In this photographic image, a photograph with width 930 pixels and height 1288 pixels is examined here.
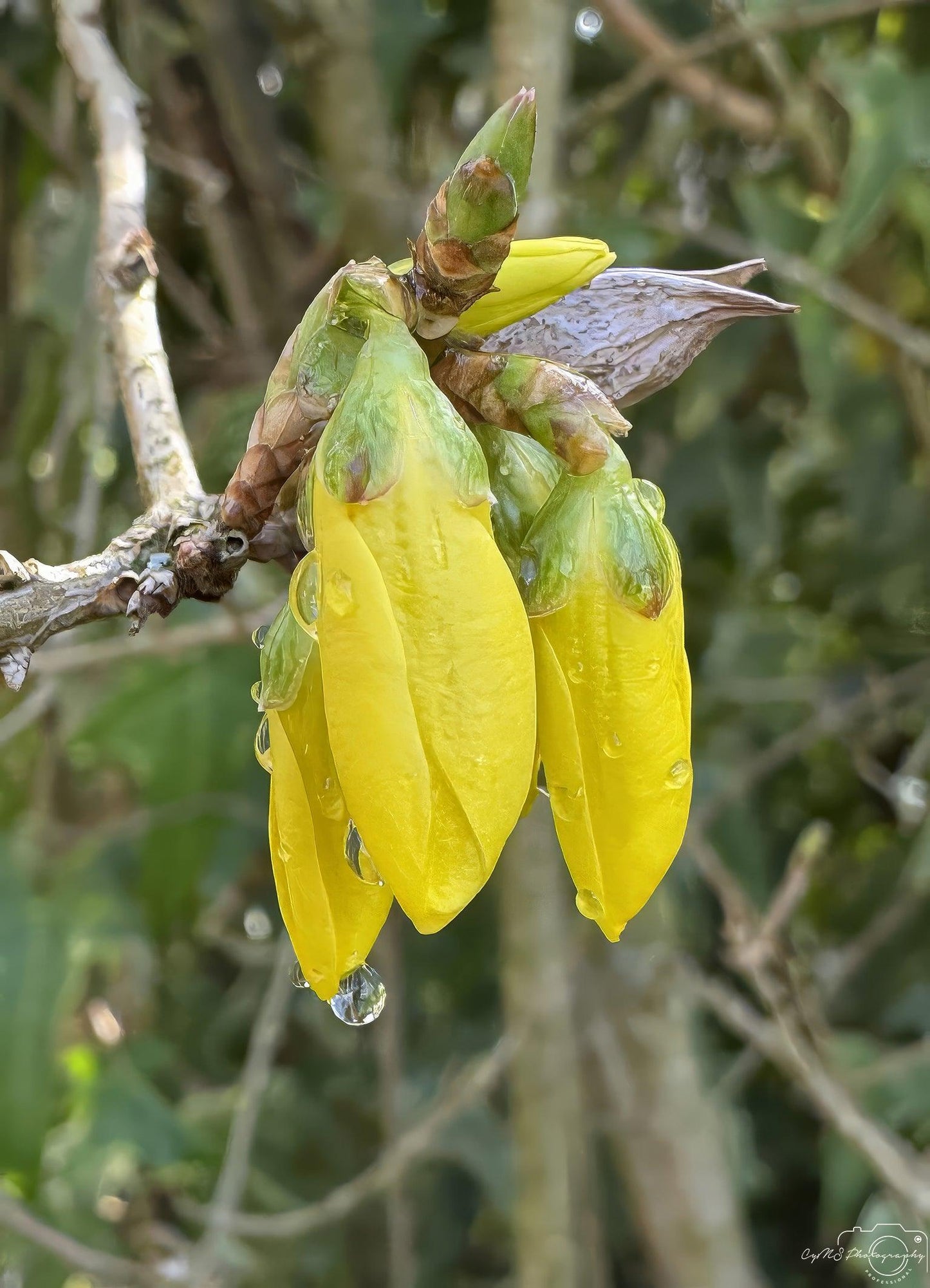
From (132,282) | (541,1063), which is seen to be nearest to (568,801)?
(132,282)

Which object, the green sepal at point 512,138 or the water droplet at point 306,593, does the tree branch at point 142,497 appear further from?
the green sepal at point 512,138

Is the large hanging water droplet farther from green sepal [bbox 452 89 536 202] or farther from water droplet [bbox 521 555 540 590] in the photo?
green sepal [bbox 452 89 536 202]

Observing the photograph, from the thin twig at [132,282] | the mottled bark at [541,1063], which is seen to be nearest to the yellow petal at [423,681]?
the thin twig at [132,282]

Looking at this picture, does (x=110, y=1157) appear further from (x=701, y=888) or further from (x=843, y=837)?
(x=843, y=837)

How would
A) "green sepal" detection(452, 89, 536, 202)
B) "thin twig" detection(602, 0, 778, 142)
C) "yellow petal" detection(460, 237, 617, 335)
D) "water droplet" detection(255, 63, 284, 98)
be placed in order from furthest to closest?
"water droplet" detection(255, 63, 284, 98)
"thin twig" detection(602, 0, 778, 142)
"yellow petal" detection(460, 237, 617, 335)
"green sepal" detection(452, 89, 536, 202)

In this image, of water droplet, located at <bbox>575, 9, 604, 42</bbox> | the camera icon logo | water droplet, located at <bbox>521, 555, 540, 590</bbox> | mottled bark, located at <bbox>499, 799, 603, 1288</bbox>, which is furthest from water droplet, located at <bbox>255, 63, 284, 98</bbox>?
the camera icon logo

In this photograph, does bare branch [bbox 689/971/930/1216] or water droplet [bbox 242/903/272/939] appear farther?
water droplet [bbox 242/903/272/939]

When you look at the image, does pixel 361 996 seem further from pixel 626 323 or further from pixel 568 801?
pixel 626 323
